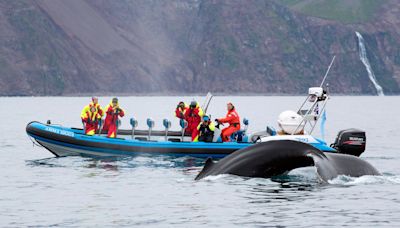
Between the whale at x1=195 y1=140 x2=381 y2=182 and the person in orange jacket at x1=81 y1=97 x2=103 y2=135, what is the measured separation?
13.1 metres

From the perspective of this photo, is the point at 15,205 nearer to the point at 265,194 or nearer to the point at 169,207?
the point at 169,207

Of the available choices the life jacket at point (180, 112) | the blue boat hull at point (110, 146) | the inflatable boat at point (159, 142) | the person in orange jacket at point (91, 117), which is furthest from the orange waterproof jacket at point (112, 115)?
the life jacket at point (180, 112)

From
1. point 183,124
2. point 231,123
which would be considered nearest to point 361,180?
point 231,123

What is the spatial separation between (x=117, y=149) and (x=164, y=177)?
17.4ft

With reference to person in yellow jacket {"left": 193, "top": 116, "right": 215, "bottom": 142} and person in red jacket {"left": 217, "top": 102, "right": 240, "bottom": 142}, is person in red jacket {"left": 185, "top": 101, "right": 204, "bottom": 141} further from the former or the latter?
person in red jacket {"left": 217, "top": 102, "right": 240, "bottom": 142}

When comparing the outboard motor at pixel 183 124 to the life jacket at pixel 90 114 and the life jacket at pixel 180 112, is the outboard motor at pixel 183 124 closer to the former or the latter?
the life jacket at pixel 180 112

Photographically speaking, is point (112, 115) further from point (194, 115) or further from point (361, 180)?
point (361, 180)

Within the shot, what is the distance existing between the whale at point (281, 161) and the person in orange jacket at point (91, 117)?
43.1ft

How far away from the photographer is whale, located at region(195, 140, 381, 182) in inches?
753

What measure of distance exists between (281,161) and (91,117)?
14901 millimetres

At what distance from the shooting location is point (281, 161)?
19.6m

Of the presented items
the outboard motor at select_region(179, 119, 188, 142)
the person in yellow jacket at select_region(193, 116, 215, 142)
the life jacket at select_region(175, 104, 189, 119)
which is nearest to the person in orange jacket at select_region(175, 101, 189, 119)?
the life jacket at select_region(175, 104, 189, 119)

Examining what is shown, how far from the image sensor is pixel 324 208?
19.8m

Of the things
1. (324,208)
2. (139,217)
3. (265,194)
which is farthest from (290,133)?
(139,217)
